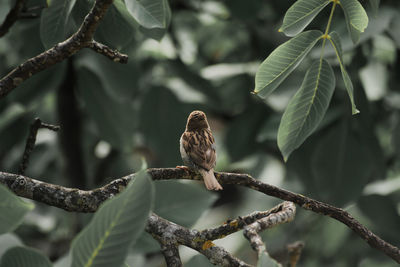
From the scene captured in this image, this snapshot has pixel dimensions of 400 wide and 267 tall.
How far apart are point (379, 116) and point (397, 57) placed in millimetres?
341

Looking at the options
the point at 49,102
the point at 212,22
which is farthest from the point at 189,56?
the point at 49,102

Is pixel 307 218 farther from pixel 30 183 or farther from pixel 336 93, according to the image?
pixel 30 183

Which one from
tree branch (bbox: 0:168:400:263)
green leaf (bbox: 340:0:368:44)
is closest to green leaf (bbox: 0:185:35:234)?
tree branch (bbox: 0:168:400:263)

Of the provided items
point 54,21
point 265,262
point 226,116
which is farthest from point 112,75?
point 265,262

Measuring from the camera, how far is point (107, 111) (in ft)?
8.15

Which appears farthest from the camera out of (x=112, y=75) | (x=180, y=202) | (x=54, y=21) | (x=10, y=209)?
(x=112, y=75)

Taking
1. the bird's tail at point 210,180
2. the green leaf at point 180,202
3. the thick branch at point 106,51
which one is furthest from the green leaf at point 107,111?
the thick branch at point 106,51

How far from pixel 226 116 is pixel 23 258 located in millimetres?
2377

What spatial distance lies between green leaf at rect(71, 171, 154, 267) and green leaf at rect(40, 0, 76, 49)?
1.73 ft

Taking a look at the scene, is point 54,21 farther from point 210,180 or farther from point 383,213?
point 383,213

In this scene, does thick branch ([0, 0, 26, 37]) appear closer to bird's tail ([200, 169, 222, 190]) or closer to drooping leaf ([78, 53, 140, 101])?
bird's tail ([200, 169, 222, 190])

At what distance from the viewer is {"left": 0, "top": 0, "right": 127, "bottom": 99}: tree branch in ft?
3.01

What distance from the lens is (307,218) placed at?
3.52 metres

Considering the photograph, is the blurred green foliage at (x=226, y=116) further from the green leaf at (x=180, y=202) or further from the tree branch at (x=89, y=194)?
the tree branch at (x=89, y=194)
